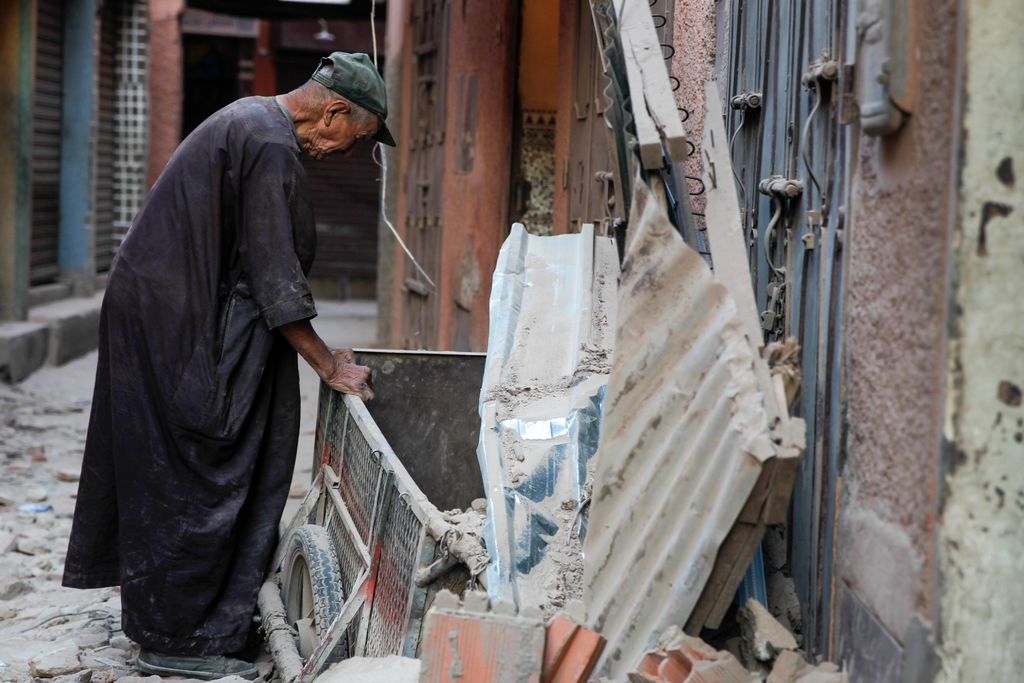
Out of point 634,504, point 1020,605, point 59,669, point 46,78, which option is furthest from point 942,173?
point 46,78

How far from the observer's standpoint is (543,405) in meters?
3.42

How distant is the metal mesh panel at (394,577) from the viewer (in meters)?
2.98

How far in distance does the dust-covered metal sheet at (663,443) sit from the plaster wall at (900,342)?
0.22 meters

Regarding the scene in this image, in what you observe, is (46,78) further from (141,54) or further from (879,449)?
(879,449)

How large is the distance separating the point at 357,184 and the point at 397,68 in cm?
1074

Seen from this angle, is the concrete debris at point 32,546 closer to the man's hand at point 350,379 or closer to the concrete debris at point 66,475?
the concrete debris at point 66,475

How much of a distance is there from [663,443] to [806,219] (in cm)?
79

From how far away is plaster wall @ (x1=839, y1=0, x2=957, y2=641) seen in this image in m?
2.03

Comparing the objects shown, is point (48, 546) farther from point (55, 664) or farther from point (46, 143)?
point (46, 143)

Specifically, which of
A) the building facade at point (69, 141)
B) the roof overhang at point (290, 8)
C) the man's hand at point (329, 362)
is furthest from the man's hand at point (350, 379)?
the roof overhang at point (290, 8)

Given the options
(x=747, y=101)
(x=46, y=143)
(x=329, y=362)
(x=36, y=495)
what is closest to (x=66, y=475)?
(x=36, y=495)

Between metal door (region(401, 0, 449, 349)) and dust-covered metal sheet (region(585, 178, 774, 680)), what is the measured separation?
5.71 meters

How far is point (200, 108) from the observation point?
Result: 21.4 metres

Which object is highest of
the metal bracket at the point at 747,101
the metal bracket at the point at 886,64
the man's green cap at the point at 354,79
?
the man's green cap at the point at 354,79
